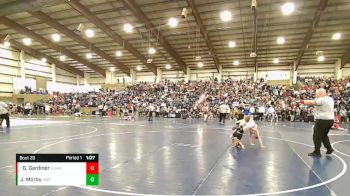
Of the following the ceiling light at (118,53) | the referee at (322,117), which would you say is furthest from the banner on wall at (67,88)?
the referee at (322,117)

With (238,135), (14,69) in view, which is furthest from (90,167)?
(14,69)

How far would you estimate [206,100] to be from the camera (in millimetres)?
28125

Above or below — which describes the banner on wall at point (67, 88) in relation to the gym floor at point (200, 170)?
above

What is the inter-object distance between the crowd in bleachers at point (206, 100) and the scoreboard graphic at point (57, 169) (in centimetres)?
1809

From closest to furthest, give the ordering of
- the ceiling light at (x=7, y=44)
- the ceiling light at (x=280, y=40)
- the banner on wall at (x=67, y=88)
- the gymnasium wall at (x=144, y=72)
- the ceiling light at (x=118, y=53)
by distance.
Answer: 1. the ceiling light at (x=280, y=40)
2. the ceiling light at (x=7, y=44)
3. the ceiling light at (x=118, y=53)
4. the gymnasium wall at (x=144, y=72)
5. the banner on wall at (x=67, y=88)

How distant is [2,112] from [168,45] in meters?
21.1

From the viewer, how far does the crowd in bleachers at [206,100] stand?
22383 mm

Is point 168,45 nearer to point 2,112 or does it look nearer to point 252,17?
point 252,17

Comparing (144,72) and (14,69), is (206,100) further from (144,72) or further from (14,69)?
(14,69)

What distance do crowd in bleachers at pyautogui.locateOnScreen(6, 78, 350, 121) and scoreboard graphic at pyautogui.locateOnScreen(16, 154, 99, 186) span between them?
59.3 ft

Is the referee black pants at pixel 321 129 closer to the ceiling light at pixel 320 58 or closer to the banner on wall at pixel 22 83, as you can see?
the ceiling light at pixel 320 58

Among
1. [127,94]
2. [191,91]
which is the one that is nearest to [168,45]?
[191,91]

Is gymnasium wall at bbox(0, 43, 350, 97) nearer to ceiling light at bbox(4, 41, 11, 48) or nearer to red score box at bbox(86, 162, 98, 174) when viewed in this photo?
ceiling light at bbox(4, 41, 11, 48)

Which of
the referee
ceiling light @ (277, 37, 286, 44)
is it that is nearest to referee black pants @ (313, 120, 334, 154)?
the referee
